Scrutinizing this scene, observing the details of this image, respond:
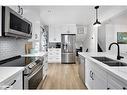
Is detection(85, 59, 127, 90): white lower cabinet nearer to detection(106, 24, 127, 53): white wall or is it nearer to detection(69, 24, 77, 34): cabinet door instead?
detection(106, 24, 127, 53): white wall

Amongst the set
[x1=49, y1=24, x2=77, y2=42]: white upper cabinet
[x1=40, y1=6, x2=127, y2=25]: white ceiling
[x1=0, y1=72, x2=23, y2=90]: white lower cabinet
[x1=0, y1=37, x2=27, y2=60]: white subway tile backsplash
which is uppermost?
[x1=40, y1=6, x2=127, y2=25]: white ceiling

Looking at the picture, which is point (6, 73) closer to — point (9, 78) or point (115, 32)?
point (9, 78)

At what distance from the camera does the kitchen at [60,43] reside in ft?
7.22

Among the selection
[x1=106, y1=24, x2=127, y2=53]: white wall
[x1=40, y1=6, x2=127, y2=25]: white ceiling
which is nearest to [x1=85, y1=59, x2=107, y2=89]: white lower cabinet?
[x1=106, y1=24, x2=127, y2=53]: white wall

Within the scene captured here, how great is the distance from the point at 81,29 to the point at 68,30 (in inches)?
46.2

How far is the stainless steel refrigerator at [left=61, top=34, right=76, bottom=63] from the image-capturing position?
802cm

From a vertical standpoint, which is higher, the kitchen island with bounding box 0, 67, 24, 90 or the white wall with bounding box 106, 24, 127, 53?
the white wall with bounding box 106, 24, 127, 53

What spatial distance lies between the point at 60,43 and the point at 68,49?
26.5 inches

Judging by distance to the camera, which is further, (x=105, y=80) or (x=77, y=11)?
(x=77, y=11)

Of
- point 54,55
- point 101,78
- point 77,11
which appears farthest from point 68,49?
point 101,78

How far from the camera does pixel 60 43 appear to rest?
8.35 metres
